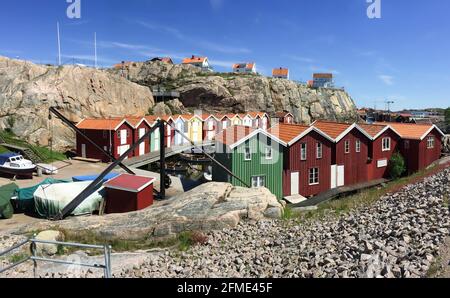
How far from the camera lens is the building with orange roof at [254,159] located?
78.2 ft

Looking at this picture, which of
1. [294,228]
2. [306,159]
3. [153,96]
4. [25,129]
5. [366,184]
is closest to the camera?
[294,228]

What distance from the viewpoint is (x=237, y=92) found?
2859 inches

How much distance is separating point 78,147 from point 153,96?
100 feet

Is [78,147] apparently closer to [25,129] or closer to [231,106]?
[25,129]

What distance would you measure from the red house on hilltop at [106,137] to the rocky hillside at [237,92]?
1275 inches

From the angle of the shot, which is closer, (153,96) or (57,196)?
(57,196)

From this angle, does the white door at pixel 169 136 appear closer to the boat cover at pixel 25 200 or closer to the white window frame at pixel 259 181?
the white window frame at pixel 259 181

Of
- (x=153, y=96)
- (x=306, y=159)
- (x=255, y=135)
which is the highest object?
(x=153, y=96)

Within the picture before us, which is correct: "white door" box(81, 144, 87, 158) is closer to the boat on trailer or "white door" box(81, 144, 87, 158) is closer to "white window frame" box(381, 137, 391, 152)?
the boat on trailer

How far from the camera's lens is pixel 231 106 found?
235 feet

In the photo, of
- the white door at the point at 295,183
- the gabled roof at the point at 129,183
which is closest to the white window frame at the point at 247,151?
the white door at the point at 295,183

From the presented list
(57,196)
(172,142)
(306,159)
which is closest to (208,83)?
(172,142)

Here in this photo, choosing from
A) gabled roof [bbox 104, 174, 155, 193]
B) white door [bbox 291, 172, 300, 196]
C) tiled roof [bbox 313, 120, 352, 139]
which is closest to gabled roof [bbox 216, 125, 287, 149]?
white door [bbox 291, 172, 300, 196]
